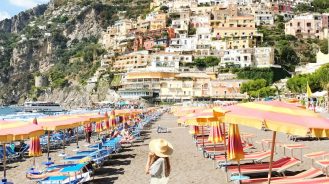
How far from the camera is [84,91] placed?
12200 centimetres

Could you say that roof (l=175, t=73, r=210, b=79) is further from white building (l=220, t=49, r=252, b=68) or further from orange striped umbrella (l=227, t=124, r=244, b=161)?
orange striped umbrella (l=227, t=124, r=244, b=161)

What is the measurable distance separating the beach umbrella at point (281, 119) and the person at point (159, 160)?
1.80 meters

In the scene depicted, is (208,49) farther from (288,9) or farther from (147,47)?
(288,9)

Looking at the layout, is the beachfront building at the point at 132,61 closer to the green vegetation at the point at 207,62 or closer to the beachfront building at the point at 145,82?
the beachfront building at the point at 145,82

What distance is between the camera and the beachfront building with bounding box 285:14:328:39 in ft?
366

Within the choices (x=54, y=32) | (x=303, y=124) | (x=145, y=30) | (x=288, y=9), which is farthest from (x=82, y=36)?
(x=303, y=124)

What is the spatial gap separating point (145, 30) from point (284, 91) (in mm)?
63476

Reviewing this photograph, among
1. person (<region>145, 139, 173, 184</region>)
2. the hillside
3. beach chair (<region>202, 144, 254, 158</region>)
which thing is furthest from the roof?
person (<region>145, 139, 173, 184</region>)

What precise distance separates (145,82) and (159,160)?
92.9 meters

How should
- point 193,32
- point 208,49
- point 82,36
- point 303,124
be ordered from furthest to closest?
point 82,36 → point 193,32 → point 208,49 → point 303,124

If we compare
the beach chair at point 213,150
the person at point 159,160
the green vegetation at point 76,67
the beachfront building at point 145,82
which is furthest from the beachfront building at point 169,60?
the person at point 159,160

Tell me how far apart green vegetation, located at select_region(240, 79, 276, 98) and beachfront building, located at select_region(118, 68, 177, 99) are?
2143 cm

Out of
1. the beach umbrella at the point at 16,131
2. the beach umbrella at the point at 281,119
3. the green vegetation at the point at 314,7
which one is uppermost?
the green vegetation at the point at 314,7

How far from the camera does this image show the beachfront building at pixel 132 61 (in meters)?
111
